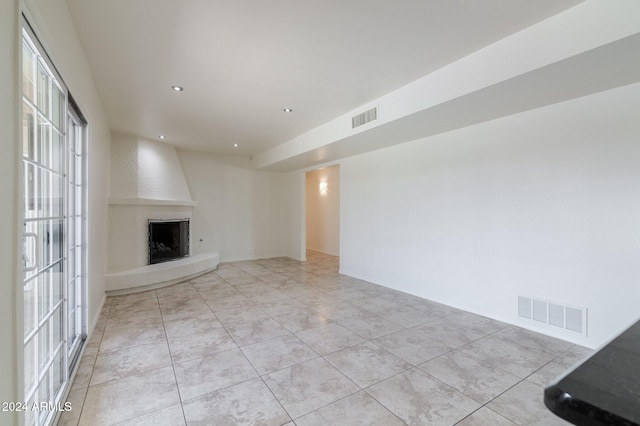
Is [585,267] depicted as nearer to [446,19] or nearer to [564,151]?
[564,151]

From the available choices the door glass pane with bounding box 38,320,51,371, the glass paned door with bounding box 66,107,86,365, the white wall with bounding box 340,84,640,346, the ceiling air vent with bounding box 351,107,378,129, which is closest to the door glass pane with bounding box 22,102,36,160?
the glass paned door with bounding box 66,107,86,365

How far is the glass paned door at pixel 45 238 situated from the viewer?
1.54 meters

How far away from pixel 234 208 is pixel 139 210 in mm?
2514

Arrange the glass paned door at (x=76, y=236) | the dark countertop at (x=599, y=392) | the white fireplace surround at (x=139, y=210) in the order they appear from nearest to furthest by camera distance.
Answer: the dark countertop at (x=599, y=392), the glass paned door at (x=76, y=236), the white fireplace surround at (x=139, y=210)

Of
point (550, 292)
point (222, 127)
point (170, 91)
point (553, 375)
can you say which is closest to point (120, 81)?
point (170, 91)

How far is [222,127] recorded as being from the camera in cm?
476

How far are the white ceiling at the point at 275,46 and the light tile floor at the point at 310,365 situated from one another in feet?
9.28

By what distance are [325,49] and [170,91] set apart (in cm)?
207

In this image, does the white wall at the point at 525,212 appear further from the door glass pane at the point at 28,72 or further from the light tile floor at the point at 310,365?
the door glass pane at the point at 28,72

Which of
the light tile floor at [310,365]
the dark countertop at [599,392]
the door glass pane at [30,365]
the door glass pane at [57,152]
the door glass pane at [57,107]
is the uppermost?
the door glass pane at [57,107]

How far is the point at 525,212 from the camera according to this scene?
128 inches

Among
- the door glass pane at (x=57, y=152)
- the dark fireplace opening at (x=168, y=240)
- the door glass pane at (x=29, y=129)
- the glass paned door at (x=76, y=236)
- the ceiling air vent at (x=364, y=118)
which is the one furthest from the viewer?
the dark fireplace opening at (x=168, y=240)

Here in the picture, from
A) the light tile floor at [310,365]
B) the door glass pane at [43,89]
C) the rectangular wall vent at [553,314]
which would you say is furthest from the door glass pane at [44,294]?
the rectangular wall vent at [553,314]

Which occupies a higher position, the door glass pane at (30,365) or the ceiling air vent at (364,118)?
the ceiling air vent at (364,118)
